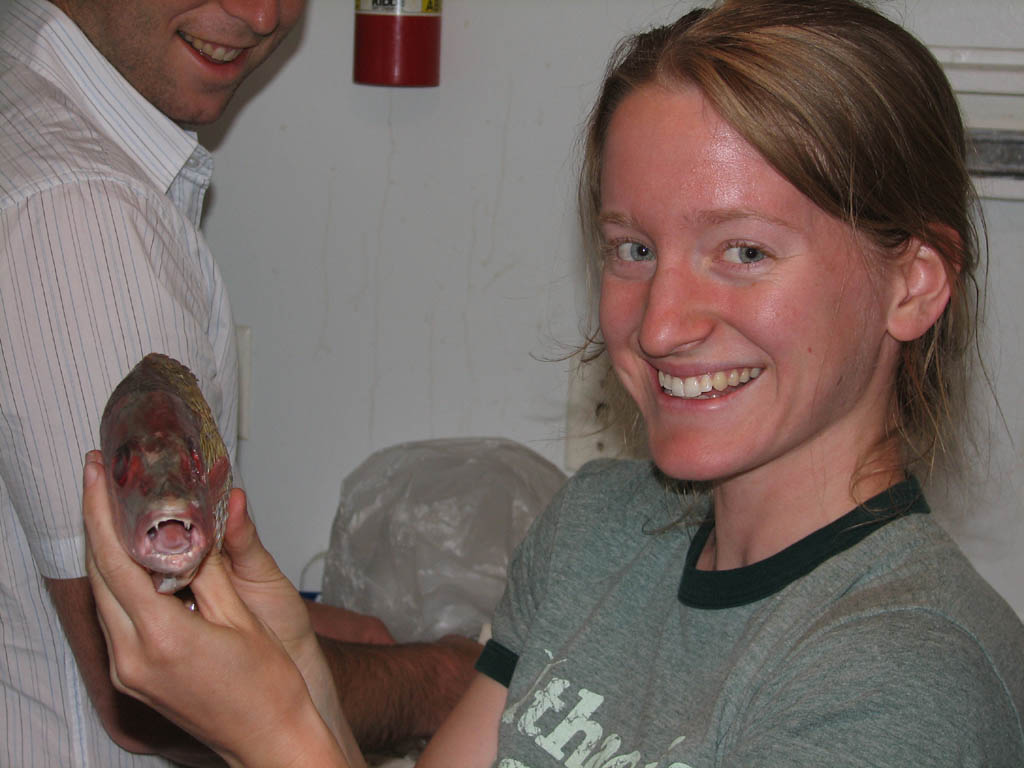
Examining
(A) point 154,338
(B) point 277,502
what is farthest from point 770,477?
(B) point 277,502

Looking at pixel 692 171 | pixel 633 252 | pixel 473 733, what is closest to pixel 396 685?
pixel 473 733

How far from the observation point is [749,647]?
873 millimetres

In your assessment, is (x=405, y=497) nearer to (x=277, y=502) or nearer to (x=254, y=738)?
(x=277, y=502)

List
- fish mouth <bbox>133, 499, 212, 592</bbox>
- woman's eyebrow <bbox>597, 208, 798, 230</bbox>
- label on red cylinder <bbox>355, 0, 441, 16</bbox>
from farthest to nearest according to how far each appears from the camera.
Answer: label on red cylinder <bbox>355, 0, 441, 16</bbox>
woman's eyebrow <bbox>597, 208, 798, 230</bbox>
fish mouth <bbox>133, 499, 212, 592</bbox>

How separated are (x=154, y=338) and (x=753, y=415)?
0.56 m

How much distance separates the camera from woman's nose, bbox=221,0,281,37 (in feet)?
4.89

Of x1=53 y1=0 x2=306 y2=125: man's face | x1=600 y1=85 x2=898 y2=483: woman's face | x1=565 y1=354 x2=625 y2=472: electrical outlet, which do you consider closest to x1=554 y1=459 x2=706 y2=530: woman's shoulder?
x1=600 y1=85 x2=898 y2=483: woman's face

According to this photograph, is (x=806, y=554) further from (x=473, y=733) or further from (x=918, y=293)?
(x=473, y=733)

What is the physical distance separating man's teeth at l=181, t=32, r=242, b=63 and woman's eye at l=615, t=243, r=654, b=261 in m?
0.79

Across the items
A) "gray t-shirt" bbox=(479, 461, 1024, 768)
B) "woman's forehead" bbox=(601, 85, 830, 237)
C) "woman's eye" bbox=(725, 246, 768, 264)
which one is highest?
"woman's forehead" bbox=(601, 85, 830, 237)

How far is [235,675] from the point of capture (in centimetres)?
81

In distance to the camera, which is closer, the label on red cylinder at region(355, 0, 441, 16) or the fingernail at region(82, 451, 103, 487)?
the fingernail at region(82, 451, 103, 487)

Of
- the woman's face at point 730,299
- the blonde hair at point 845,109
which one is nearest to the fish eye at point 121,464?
the woman's face at point 730,299

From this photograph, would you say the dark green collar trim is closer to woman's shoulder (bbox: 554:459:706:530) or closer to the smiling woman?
the smiling woman
